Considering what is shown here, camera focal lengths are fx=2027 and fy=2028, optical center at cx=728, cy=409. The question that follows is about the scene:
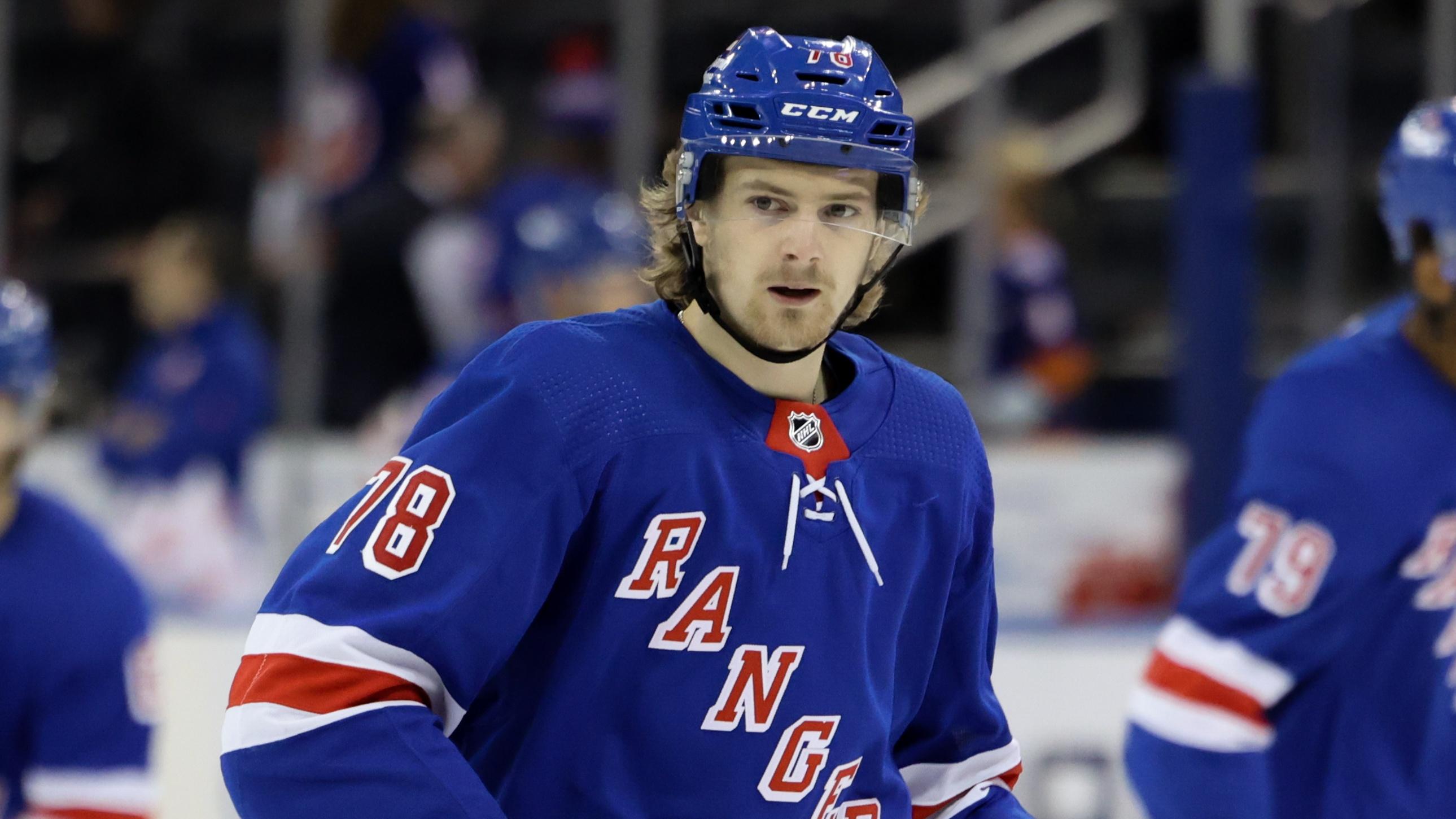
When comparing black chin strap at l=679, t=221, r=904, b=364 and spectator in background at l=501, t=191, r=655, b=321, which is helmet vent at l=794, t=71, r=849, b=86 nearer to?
black chin strap at l=679, t=221, r=904, b=364

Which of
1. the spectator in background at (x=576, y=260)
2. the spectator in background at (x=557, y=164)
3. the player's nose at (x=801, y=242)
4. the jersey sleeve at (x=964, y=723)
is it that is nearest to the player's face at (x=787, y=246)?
the player's nose at (x=801, y=242)

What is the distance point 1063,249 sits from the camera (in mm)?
6102

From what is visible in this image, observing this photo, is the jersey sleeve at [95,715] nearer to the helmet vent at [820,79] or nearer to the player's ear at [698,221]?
the player's ear at [698,221]

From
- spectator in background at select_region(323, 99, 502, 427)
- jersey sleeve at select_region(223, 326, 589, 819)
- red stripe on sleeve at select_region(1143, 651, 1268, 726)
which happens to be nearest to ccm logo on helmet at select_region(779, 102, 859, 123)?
jersey sleeve at select_region(223, 326, 589, 819)

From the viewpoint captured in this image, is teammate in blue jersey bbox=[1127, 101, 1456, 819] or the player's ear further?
teammate in blue jersey bbox=[1127, 101, 1456, 819]

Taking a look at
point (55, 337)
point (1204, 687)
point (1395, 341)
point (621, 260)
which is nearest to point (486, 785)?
point (1204, 687)

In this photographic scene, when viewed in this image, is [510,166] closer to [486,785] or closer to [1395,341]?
[1395,341]

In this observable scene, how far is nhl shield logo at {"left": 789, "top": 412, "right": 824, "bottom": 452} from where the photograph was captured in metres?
1.82

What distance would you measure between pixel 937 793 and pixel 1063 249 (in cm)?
426

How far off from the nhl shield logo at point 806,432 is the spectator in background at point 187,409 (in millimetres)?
3854

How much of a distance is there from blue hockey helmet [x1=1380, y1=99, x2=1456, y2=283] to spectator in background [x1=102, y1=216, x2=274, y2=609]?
3544mm

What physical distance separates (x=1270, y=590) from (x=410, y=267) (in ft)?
12.2

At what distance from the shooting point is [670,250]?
196 cm

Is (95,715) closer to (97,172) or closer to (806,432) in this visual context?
(806,432)
